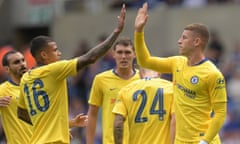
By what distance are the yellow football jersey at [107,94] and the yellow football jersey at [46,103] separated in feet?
6.15

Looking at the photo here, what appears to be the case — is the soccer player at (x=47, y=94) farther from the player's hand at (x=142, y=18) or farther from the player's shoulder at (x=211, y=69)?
the player's shoulder at (x=211, y=69)

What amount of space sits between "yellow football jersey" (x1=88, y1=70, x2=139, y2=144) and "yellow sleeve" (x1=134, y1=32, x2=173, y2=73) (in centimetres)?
155

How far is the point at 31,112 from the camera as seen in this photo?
12328 millimetres

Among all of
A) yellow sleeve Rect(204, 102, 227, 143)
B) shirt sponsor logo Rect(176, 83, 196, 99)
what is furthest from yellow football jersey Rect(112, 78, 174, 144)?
yellow sleeve Rect(204, 102, 227, 143)

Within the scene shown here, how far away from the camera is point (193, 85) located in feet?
40.0

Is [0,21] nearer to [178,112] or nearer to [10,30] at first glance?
[10,30]

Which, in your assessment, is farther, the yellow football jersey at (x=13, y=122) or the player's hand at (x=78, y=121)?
the yellow football jersey at (x=13, y=122)

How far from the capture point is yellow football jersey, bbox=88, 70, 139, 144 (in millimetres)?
14148

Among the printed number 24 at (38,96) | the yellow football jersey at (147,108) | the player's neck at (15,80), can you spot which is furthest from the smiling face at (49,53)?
the player's neck at (15,80)

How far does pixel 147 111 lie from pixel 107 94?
1.36 metres

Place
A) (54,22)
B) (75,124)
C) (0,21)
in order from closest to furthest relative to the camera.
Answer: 1. (75,124)
2. (54,22)
3. (0,21)

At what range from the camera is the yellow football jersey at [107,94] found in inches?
557

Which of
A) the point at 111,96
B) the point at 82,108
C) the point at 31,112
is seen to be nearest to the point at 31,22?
the point at 82,108

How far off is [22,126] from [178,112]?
2.11 metres
